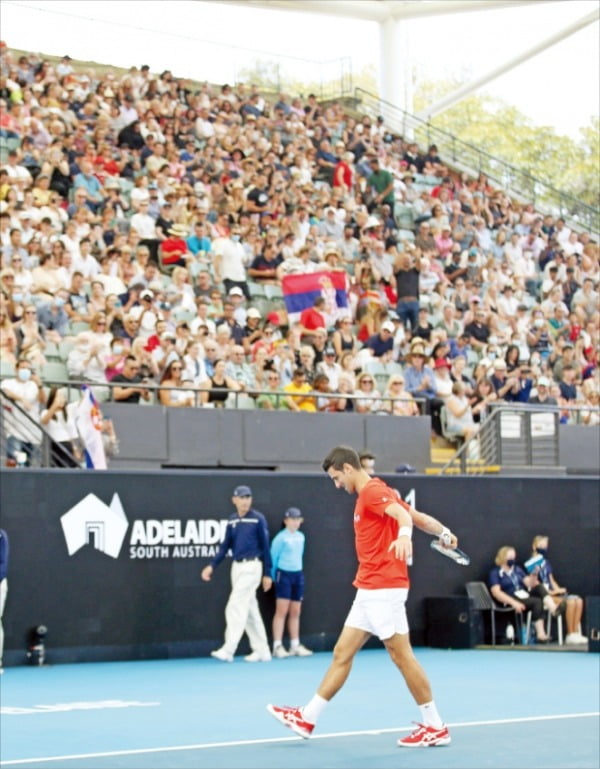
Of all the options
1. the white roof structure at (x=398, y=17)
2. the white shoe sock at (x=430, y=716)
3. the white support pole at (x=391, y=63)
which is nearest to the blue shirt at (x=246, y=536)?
the white shoe sock at (x=430, y=716)

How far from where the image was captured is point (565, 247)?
1312 inches

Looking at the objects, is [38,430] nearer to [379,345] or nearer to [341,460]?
Answer: [379,345]

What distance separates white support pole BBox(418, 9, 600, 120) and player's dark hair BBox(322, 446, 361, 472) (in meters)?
28.2

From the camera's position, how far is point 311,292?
81.1ft

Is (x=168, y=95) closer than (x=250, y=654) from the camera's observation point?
No

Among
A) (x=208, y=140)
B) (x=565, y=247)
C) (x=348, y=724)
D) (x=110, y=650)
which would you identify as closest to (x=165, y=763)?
(x=348, y=724)

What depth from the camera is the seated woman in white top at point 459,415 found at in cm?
2356

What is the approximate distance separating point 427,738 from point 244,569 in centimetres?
825

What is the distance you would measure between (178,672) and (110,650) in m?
1.69

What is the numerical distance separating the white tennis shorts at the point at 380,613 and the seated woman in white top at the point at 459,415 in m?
12.9

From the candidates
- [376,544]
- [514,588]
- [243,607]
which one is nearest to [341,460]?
[376,544]

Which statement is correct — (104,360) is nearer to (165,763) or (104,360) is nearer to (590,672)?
(590,672)

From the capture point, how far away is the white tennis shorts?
1070cm

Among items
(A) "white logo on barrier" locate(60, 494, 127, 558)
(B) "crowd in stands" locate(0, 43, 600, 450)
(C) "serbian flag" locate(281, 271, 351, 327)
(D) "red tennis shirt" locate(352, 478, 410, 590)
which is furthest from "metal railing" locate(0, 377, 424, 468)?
(D) "red tennis shirt" locate(352, 478, 410, 590)
